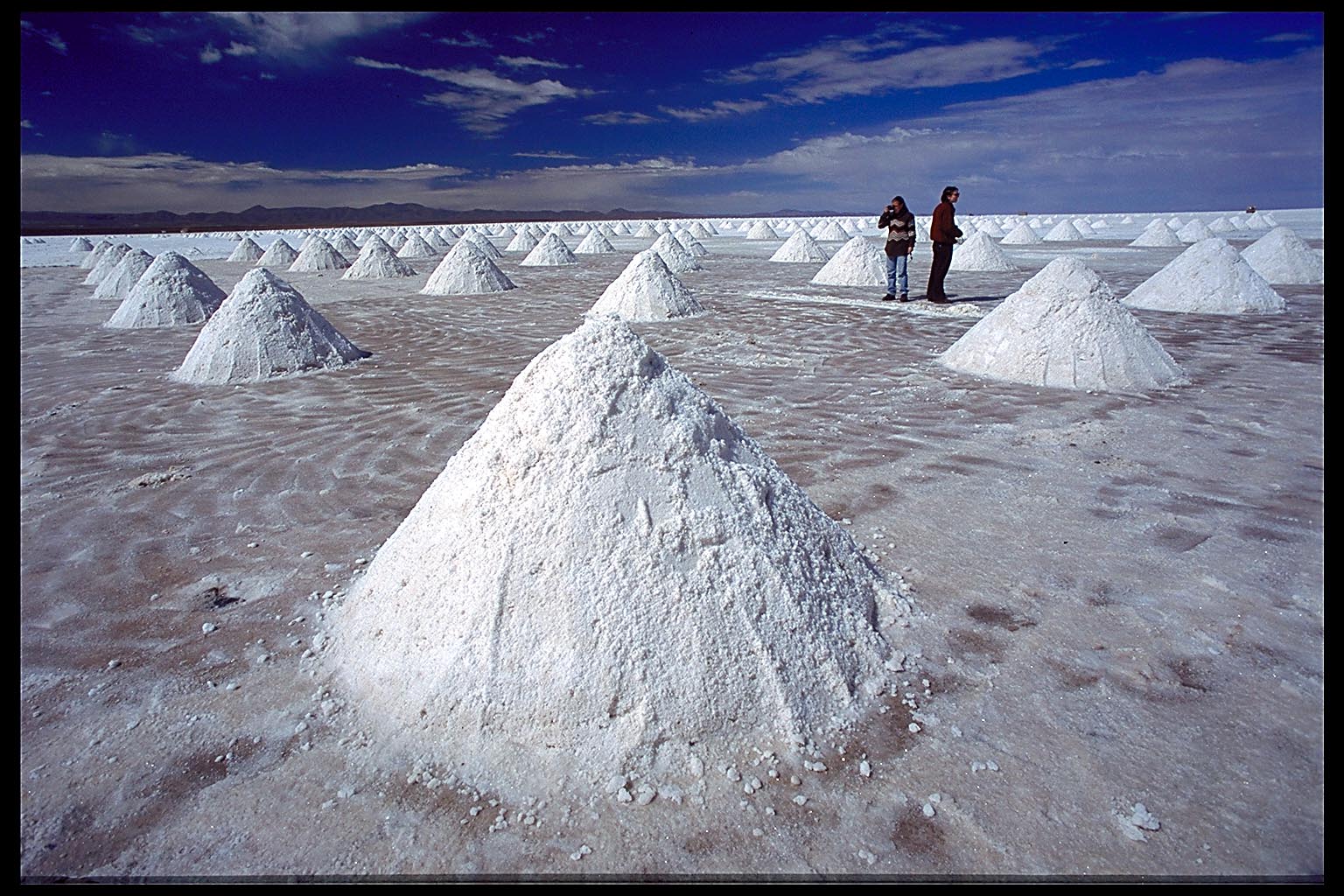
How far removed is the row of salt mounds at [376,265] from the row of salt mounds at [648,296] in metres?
9.86

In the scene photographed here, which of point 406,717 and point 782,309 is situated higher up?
point 782,309

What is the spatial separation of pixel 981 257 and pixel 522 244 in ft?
69.6

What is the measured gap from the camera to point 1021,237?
2869 centimetres

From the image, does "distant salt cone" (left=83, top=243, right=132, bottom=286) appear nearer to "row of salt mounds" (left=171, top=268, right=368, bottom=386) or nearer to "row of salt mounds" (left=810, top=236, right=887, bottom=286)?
"row of salt mounds" (left=171, top=268, right=368, bottom=386)

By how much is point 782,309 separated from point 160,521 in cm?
950

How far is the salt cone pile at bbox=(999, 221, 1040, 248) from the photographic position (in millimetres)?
28531

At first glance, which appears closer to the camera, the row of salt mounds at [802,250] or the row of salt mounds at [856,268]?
the row of salt mounds at [856,268]

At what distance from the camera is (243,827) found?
6.10 ft

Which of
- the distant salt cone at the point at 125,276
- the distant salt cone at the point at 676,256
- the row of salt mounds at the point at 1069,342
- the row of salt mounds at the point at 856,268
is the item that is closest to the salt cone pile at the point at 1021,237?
the distant salt cone at the point at 676,256

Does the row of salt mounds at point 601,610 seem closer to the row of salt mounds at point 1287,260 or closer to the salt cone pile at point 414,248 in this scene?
the row of salt mounds at point 1287,260

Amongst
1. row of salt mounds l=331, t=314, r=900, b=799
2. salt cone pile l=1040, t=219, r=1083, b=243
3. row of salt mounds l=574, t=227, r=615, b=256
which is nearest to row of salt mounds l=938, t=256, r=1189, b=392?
row of salt mounds l=331, t=314, r=900, b=799

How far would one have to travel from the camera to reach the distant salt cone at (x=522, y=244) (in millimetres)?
30853

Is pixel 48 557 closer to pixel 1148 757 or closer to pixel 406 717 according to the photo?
pixel 406 717
